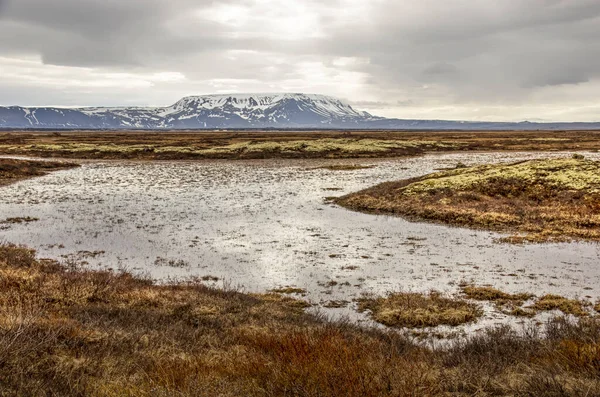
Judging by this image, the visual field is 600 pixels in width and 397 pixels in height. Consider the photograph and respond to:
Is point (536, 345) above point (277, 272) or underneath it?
above

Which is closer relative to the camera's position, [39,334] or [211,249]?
[39,334]

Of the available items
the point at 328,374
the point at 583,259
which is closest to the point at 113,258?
the point at 328,374

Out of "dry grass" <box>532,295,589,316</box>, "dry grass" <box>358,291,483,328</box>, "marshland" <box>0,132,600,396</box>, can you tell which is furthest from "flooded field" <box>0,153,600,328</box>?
"dry grass" <box>532,295,589,316</box>

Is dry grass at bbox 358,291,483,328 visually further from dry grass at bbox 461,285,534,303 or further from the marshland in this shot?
dry grass at bbox 461,285,534,303

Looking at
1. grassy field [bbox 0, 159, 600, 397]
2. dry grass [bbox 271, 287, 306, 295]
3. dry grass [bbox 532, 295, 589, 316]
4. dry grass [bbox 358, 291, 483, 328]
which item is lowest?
dry grass [bbox 271, 287, 306, 295]

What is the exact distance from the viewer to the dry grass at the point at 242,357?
571cm

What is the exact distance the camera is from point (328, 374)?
19.3 feet

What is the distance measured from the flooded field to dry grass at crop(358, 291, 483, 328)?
54 centimetres

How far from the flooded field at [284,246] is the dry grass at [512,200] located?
215cm

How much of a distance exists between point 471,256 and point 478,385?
45.0 ft

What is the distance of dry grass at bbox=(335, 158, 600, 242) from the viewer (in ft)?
76.7

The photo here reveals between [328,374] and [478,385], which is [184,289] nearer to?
[328,374]

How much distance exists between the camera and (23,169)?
55.8 m

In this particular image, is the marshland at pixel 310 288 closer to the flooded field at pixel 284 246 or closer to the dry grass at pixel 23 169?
the flooded field at pixel 284 246
